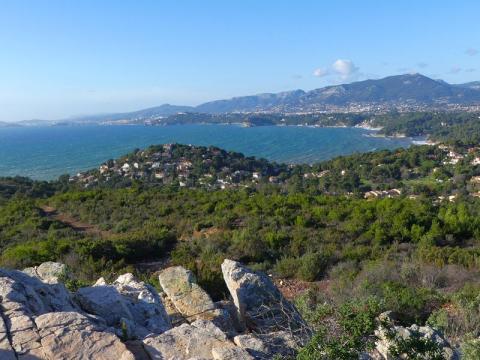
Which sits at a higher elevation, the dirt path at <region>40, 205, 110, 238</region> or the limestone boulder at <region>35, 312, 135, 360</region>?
the limestone boulder at <region>35, 312, 135, 360</region>

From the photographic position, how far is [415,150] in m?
52.9

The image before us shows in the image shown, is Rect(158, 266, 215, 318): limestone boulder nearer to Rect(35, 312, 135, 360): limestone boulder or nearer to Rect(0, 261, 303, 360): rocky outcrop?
Rect(0, 261, 303, 360): rocky outcrop

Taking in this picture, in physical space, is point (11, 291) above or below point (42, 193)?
above

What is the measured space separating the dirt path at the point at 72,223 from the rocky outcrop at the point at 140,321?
34.6ft

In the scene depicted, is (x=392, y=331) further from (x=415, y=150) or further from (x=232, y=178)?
(x=415, y=150)

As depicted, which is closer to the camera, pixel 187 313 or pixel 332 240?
pixel 187 313

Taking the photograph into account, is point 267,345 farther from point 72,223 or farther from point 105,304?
Result: point 72,223

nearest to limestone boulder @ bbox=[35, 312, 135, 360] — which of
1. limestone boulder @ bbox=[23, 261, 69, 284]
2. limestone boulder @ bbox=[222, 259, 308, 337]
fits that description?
limestone boulder @ bbox=[222, 259, 308, 337]

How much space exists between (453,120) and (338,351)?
12435cm

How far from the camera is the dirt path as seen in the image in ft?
54.1

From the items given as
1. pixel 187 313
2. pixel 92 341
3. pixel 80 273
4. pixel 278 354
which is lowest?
pixel 80 273

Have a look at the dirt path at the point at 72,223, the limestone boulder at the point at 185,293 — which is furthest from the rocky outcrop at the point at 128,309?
the dirt path at the point at 72,223

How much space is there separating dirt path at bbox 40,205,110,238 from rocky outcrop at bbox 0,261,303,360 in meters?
10.5

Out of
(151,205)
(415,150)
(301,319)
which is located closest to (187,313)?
(301,319)
